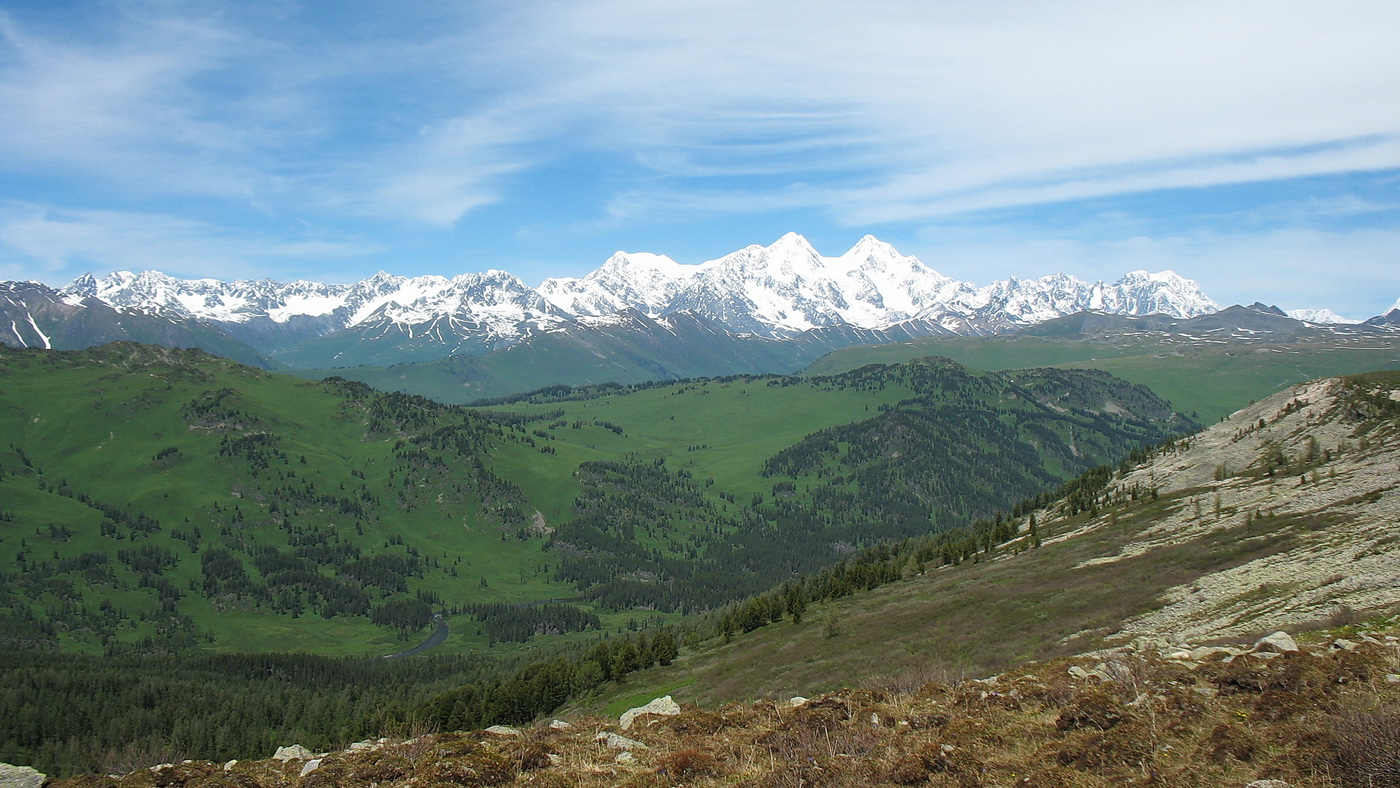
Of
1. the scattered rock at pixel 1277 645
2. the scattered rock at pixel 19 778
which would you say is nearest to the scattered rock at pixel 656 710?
the scattered rock at pixel 19 778

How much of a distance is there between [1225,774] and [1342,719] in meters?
2.87

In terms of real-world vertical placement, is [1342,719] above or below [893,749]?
above

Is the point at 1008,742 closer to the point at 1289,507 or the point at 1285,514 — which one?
the point at 1285,514

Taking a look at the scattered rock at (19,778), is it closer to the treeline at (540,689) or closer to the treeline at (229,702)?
the treeline at (540,689)

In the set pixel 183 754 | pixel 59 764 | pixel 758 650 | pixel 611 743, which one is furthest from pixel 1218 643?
pixel 59 764

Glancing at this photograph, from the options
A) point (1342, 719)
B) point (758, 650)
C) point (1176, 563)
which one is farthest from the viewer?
point (758, 650)

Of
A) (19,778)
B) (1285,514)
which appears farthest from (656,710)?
(1285,514)

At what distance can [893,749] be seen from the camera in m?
22.1

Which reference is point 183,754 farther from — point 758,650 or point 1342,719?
point 1342,719

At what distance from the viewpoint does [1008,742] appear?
21906mm

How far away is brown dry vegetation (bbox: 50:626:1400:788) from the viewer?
17.3m

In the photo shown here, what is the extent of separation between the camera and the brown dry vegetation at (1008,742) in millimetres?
17266

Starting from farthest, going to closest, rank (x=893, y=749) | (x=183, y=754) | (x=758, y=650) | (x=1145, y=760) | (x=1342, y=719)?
1. (x=183, y=754)
2. (x=758, y=650)
3. (x=893, y=749)
4. (x=1145, y=760)
5. (x=1342, y=719)

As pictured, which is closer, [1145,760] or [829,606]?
[1145,760]
